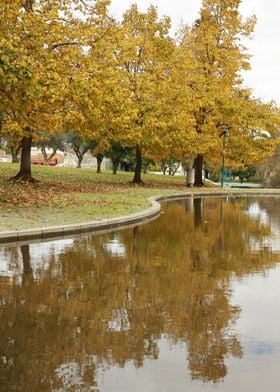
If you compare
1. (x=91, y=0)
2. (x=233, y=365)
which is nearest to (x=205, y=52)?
(x=91, y=0)

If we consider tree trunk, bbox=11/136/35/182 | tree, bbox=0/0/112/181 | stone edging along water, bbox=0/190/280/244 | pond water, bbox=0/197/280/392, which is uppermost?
tree, bbox=0/0/112/181

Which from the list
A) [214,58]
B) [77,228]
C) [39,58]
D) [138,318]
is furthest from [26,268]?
[214,58]

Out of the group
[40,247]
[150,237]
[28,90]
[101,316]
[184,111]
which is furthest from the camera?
[184,111]

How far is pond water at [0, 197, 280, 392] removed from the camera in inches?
186

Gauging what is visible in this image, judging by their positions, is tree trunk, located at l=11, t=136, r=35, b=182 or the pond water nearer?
the pond water

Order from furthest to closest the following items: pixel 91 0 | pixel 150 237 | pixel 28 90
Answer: pixel 91 0
pixel 28 90
pixel 150 237

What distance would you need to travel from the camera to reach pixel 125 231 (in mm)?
14734

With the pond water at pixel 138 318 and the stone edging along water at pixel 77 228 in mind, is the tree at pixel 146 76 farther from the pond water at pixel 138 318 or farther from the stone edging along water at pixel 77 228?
the pond water at pixel 138 318

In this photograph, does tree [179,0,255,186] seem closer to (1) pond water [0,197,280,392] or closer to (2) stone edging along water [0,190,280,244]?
(2) stone edging along water [0,190,280,244]

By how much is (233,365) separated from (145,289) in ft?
9.68

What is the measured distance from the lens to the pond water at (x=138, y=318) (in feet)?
15.5

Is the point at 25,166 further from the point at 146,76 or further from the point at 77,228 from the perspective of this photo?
the point at 77,228

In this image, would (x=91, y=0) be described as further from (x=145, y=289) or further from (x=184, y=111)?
(x=145, y=289)

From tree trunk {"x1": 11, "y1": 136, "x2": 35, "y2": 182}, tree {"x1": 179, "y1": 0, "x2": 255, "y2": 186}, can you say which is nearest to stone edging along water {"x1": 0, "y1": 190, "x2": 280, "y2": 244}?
tree trunk {"x1": 11, "y1": 136, "x2": 35, "y2": 182}
